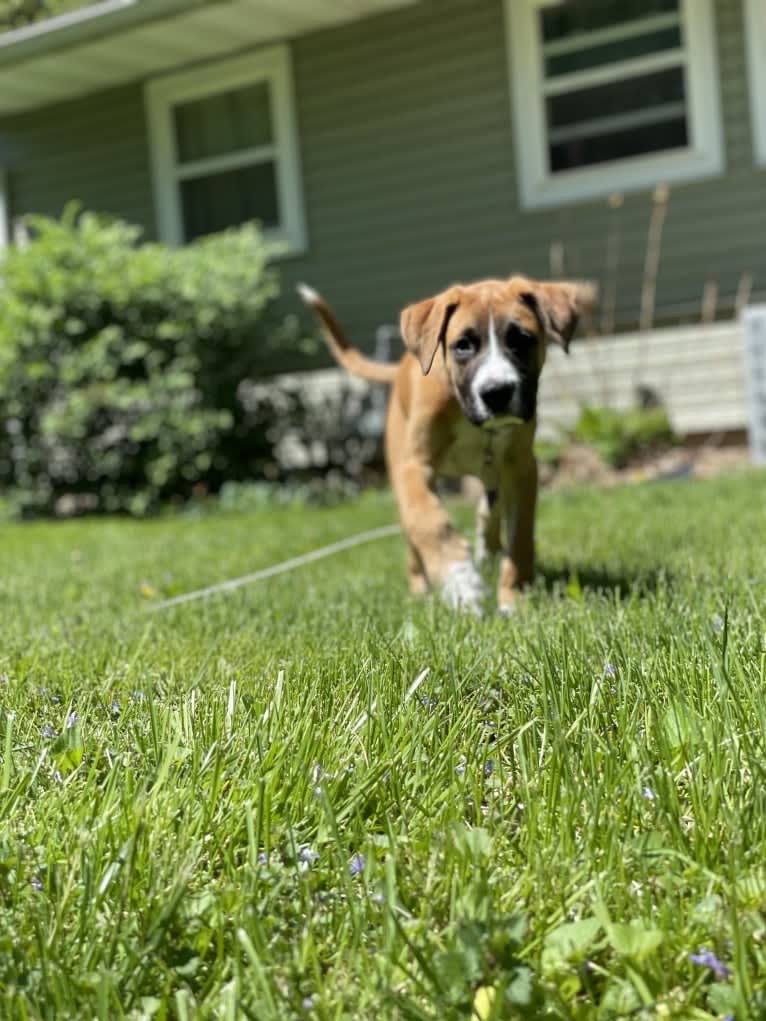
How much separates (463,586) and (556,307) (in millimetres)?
931

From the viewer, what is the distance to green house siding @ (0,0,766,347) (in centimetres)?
969

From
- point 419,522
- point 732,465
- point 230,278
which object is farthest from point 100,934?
point 230,278

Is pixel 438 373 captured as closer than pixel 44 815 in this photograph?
No

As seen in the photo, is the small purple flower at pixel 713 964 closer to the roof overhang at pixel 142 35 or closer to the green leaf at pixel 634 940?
the green leaf at pixel 634 940

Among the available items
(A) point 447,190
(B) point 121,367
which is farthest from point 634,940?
(A) point 447,190

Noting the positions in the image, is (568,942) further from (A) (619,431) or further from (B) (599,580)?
(A) (619,431)

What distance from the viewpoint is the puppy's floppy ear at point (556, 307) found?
3410 mm

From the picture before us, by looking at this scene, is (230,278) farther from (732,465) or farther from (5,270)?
(732,465)

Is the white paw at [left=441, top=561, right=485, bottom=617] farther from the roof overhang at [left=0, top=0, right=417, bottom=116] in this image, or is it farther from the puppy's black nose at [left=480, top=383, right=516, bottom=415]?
the roof overhang at [left=0, top=0, right=417, bottom=116]

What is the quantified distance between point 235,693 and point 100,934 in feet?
2.75

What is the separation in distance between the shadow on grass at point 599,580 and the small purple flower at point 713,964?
172 cm

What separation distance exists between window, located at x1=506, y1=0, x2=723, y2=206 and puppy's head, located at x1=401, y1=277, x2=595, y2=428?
7.07m

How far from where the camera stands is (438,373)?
3758 millimetres

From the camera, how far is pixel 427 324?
3482mm
